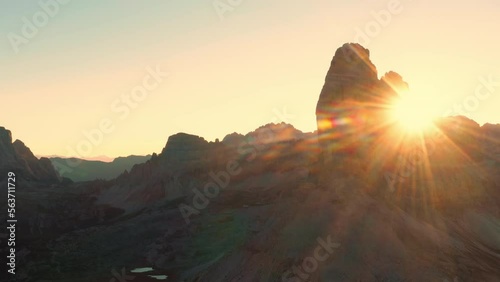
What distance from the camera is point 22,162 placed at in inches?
6255

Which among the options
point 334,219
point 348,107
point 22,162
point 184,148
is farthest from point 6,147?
point 334,219

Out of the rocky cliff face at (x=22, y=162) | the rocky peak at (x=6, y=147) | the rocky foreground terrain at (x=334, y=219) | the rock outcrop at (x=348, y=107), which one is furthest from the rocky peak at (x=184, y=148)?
the rock outcrop at (x=348, y=107)

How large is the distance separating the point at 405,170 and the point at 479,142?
36.2m

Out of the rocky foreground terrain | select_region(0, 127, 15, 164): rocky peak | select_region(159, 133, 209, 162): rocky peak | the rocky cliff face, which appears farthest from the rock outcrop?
select_region(0, 127, 15, 164): rocky peak

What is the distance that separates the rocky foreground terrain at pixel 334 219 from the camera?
3183cm

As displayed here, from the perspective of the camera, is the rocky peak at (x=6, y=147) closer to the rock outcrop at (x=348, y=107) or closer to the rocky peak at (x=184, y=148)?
the rocky peak at (x=184, y=148)

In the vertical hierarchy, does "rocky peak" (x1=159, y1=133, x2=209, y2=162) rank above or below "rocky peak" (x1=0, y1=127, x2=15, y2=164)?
below

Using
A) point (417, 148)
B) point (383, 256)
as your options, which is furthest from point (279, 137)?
point (383, 256)

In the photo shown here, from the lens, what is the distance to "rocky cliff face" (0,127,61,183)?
150m

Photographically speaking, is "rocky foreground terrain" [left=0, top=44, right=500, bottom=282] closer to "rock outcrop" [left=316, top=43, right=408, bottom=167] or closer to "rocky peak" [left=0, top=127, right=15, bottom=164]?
"rock outcrop" [left=316, top=43, right=408, bottom=167]

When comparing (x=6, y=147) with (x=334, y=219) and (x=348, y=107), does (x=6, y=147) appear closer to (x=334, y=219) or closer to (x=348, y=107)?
(x=348, y=107)

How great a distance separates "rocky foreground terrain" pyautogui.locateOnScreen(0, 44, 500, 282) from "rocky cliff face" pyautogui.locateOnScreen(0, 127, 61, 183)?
1471 inches

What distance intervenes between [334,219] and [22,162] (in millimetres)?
154712

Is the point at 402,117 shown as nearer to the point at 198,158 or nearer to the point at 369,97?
the point at 369,97
